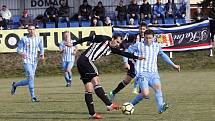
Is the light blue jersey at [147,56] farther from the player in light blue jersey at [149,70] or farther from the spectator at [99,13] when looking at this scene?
the spectator at [99,13]

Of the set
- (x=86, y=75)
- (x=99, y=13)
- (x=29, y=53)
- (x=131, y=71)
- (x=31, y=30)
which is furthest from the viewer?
(x=99, y=13)

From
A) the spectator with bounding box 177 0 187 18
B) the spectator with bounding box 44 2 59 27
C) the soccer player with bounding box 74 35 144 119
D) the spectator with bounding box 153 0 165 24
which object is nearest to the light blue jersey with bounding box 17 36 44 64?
the soccer player with bounding box 74 35 144 119

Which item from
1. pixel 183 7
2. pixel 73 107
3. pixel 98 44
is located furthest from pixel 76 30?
pixel 98 44

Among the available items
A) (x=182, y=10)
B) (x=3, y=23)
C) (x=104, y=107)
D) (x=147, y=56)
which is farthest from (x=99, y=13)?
(x=147, y=56)

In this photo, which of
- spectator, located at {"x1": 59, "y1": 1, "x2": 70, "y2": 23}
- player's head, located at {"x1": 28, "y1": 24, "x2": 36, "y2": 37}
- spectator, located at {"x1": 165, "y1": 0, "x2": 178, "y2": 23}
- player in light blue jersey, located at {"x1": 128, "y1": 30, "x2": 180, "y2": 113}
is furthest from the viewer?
spectator, located at {"x1": 59, "y1": 1, "x2": 70, "y2": 23}

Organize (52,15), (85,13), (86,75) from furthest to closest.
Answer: (52,15), (85,13), (86,75)

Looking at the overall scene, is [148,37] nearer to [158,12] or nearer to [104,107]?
[104,107]

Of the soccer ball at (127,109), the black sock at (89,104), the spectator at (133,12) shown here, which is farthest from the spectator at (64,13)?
the black sock at (89,104)

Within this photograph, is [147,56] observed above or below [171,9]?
A: below

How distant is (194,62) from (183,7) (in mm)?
6427

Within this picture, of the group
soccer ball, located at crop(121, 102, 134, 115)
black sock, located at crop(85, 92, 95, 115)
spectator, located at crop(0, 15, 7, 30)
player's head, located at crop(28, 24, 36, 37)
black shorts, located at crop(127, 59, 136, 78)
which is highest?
player's head, located at crop(28, 24, 36, 37)

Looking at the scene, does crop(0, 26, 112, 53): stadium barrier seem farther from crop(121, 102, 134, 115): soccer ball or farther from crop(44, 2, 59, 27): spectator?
crop(121, 102, 134, 115): soccer ball

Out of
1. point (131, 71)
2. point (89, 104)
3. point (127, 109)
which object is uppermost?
point (131, 71)

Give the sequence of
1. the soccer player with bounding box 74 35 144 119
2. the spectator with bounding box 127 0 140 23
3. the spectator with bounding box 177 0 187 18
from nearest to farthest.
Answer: the soccer player with bounding box 74 35 144 119 < the spectator with bounding box 127 0 140 23 < the spectator with bounding box 177 0 187 18
